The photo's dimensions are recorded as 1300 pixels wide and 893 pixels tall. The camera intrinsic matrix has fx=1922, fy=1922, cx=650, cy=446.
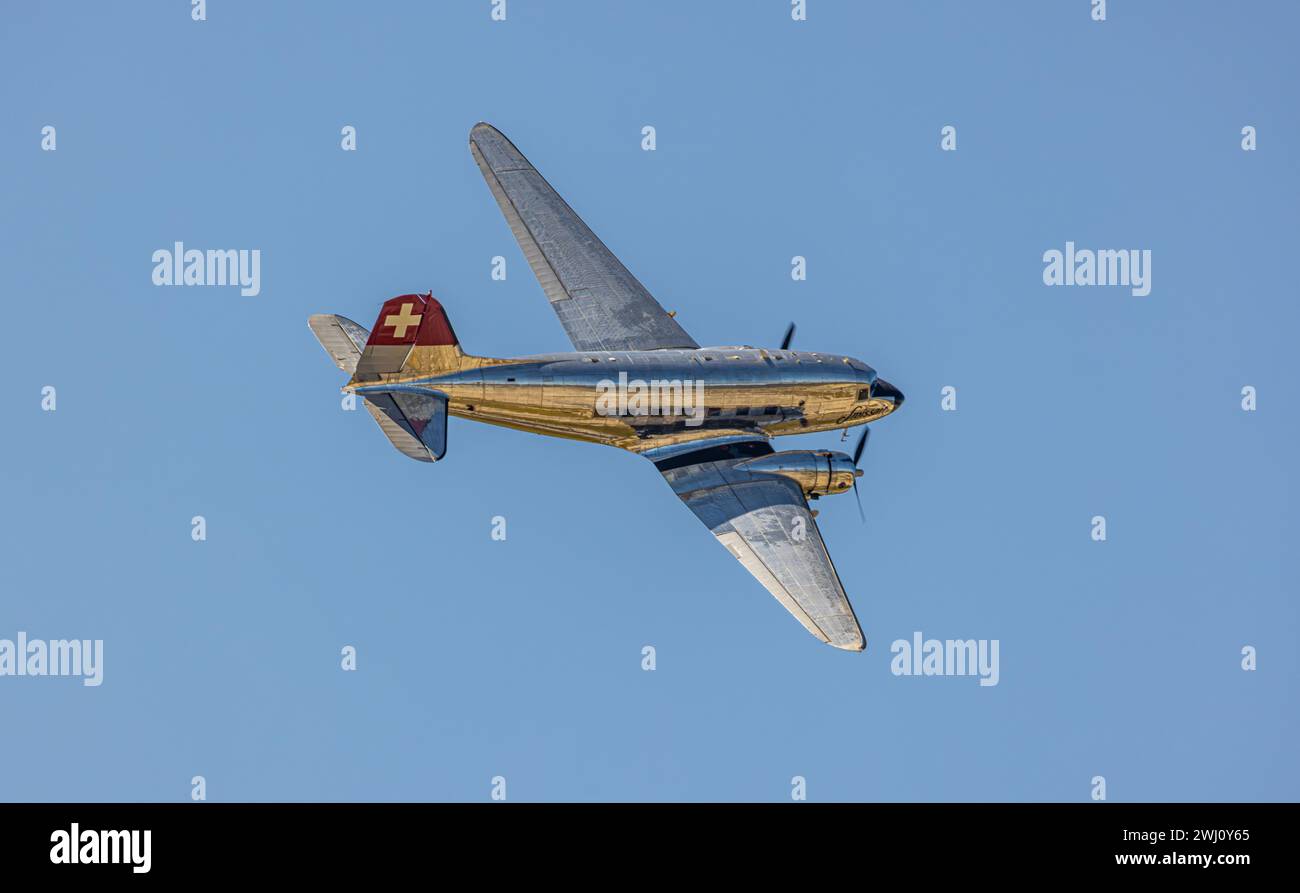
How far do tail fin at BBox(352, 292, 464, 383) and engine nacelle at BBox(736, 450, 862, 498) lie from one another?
941 cm

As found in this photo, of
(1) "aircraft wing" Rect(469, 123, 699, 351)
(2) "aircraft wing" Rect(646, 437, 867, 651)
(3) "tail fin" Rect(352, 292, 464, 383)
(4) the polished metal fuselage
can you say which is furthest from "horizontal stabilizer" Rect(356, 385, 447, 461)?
(1) "aircraft wing" Rect(469, 123, 699, 351)

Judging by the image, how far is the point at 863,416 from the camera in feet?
196

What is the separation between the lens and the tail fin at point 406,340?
51.6 m

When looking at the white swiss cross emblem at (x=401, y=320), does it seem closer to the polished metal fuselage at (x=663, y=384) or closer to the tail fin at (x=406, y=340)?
the tail fin at (x=406, y=340)

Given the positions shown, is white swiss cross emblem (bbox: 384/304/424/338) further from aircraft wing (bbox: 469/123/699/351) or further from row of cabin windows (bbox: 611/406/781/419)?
row of cabin windows (bbox: 611/406/781/419)

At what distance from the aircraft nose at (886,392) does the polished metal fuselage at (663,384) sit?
0.97 feet

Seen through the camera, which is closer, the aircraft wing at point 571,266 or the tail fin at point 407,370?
the tail fin at point 407,370

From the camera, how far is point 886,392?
6009cm

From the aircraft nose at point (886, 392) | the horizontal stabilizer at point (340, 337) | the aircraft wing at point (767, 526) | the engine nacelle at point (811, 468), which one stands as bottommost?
the aircraft wing at point (767, 526)

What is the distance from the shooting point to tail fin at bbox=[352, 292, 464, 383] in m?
51.6

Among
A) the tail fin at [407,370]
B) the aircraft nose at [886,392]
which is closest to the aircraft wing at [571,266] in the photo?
the aircraft nose at [886,392]

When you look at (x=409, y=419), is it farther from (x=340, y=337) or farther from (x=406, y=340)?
(x=340, y=337)

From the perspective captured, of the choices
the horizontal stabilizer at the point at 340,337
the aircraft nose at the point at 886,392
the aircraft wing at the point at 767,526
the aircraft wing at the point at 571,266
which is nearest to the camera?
the aircraft wing at the point at 767,526
